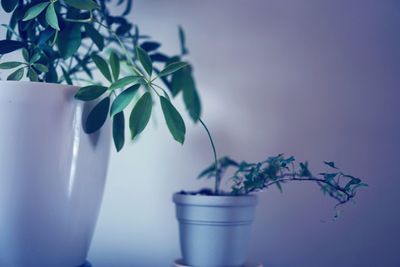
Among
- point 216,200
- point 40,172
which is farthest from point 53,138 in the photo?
point 216,200

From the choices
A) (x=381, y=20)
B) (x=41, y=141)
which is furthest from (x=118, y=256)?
(x=381, y=20)

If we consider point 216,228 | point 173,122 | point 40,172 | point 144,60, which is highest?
point 144,60

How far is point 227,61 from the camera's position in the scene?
1145mm

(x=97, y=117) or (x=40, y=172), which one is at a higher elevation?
(x=97, y=117)

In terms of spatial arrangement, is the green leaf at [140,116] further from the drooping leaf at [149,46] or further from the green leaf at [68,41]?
the drooping leaf at [149,46]

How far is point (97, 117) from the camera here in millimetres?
745

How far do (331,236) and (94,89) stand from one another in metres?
0.74

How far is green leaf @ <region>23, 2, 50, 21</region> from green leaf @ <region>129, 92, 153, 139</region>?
0.25m

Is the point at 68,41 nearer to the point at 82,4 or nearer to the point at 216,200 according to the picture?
the point at 82,4

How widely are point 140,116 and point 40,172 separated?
208 mm

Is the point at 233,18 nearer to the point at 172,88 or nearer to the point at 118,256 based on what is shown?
the point at 172,88

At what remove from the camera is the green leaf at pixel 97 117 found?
74cm

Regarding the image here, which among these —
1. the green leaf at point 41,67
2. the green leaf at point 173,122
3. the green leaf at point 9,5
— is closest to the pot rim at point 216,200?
the green leaf at point 173,122

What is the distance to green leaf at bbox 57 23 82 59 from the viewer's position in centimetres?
74
